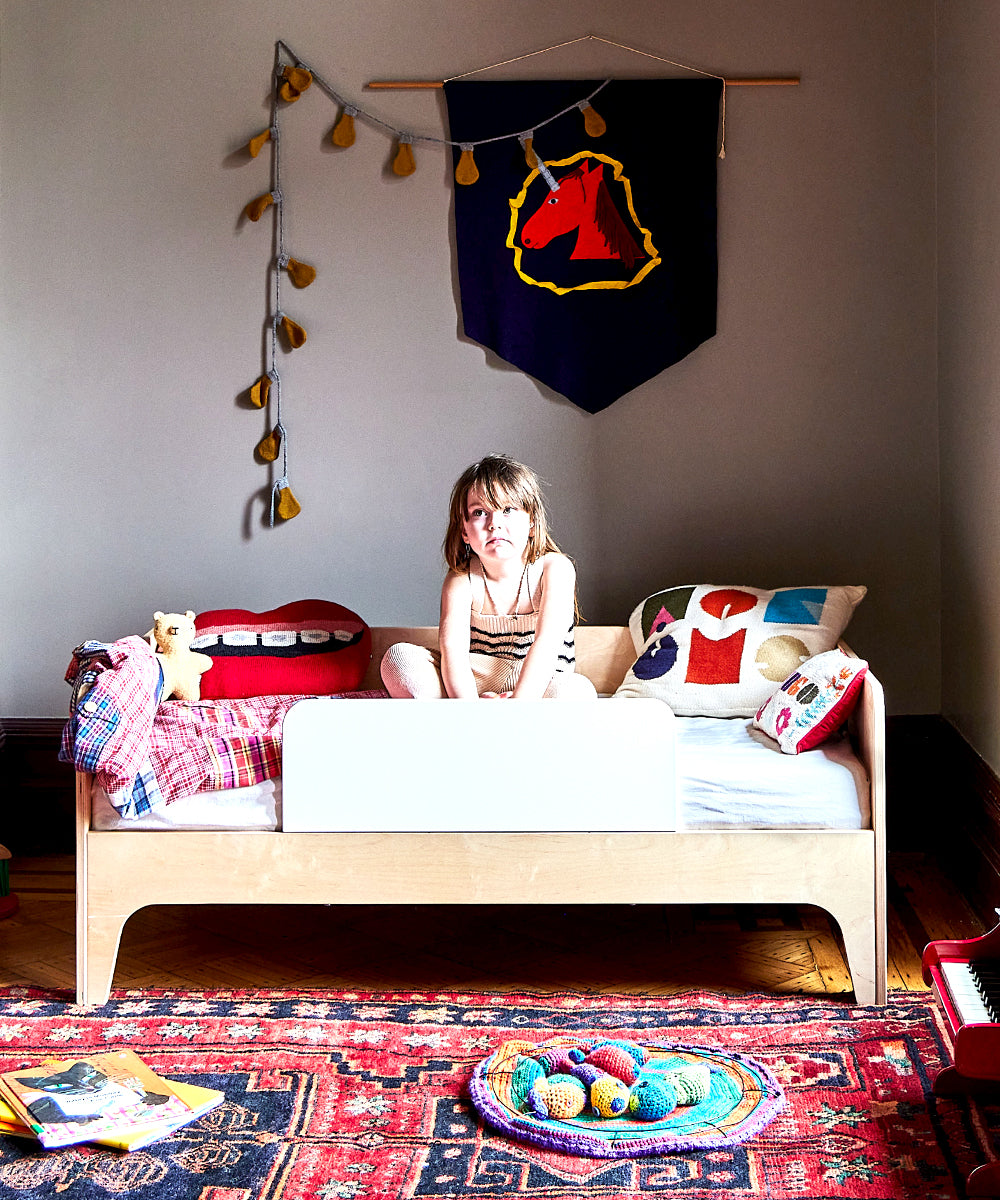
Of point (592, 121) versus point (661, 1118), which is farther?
point (592, 121)

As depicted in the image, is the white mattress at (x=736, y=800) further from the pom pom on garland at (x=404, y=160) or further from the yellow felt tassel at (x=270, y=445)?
the pom pom on garland at (x=404, y=160)

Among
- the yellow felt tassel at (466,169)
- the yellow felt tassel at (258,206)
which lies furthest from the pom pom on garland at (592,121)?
the yellow felt tassel at (258,206)

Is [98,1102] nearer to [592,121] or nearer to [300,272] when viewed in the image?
[300,272]

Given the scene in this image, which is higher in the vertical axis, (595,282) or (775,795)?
(595,282)

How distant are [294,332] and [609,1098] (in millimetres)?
1894

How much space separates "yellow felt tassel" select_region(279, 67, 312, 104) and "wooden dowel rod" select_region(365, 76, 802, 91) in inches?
5.6

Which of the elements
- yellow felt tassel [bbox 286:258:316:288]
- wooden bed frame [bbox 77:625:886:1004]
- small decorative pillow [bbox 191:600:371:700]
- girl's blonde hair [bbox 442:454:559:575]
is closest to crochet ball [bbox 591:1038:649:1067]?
wooden bed frame [bbox 77:625:886:1004]

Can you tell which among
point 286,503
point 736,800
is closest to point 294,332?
point 286,503

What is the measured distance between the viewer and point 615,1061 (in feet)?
5.58

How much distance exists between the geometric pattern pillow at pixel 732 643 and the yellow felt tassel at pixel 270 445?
99 centimetres

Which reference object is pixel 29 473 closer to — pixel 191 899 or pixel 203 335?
pixel 203 335

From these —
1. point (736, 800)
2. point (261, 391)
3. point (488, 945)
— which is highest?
point (261, 391)

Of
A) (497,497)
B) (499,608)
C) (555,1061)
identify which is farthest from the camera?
(499,608)

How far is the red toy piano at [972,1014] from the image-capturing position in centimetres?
144
